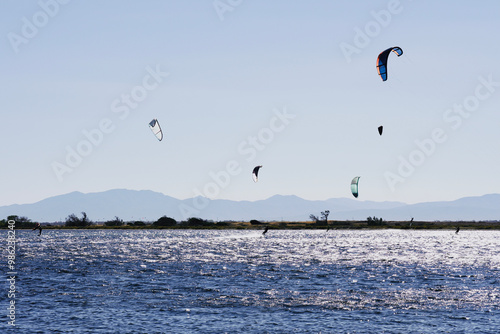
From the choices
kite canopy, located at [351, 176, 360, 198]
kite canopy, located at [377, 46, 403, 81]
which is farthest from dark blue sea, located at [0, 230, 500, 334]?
kite canopy, located at [377, 46, 403, 81]

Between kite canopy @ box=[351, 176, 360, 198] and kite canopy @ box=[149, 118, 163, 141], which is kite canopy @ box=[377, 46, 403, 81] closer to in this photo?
kite canopy @ box=[351, 176, 360, 198]

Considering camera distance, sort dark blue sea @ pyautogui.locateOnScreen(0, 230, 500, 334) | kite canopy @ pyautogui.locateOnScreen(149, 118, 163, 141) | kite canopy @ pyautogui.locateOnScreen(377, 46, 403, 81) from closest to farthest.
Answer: dark blue sea @ pyautogui.locateOnScreen(0, 230, 500, 334) < kite canopy @ pyautogui.locateOnScreen(377, 46, 403, 81) < kite canopy @ pyautogui.locateOnScreen(149, 118, 163, 141)

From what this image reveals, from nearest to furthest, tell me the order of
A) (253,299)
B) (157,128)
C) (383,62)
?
1. (253,299)
2. (383,62)
3. (157,128)

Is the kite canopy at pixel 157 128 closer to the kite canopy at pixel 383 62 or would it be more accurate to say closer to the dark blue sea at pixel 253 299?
the dark blue sea at pixel 253 299

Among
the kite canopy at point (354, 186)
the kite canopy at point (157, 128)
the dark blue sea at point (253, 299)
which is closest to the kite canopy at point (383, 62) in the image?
the kite canopy at point (354, 186)

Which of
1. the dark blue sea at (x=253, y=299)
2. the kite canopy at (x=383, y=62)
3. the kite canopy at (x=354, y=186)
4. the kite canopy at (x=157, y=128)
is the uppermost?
the kite canopy at (x=383, y=62)

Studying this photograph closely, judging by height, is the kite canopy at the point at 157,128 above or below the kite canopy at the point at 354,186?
above

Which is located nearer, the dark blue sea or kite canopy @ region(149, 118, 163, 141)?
the dark blue sea

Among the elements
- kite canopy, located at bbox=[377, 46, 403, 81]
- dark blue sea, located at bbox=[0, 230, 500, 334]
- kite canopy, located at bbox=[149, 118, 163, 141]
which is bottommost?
dark blue sea, located at bbox=[0, 230, 500, 334]

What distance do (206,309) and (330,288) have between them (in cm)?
1214

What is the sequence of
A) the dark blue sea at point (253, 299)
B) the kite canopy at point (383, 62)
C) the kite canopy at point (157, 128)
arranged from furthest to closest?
1. the kite canopy at point (157, 128)
2. the kite canopy at point (383, 62)
3. the dark blue sea at point (253, 299)

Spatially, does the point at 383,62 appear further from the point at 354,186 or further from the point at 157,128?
the point at 157,128

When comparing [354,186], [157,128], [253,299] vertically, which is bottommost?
[253,299]

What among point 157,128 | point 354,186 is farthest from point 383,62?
point 157,128
